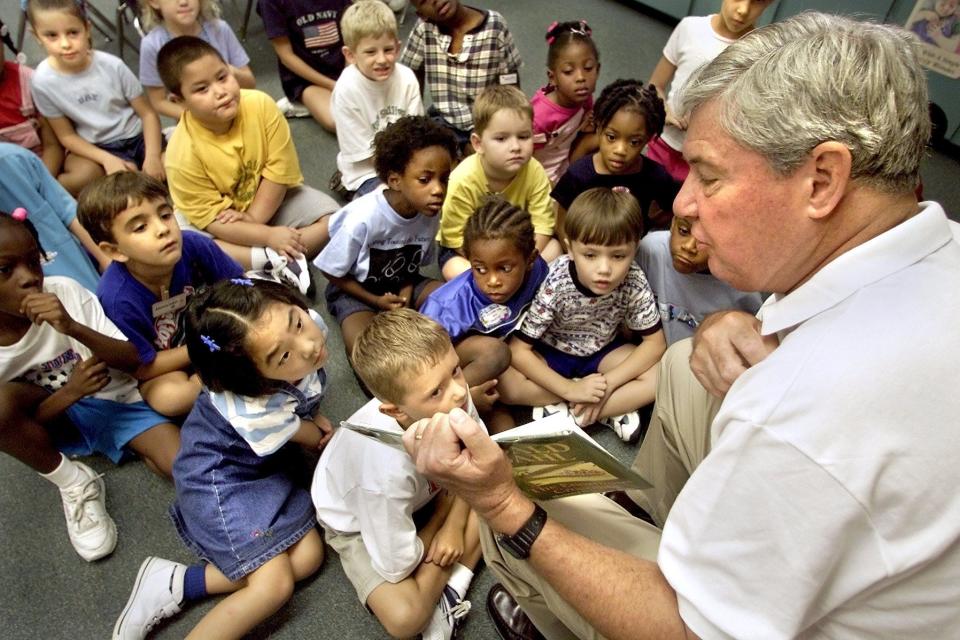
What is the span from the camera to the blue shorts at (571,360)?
77.3 inches

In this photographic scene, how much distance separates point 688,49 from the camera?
252 cm

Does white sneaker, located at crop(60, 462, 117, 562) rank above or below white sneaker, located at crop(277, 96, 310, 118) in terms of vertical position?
below

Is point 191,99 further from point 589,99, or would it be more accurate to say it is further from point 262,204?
point 589,99

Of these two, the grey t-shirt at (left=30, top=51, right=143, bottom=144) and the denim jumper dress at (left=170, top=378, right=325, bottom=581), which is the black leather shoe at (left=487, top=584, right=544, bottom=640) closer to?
the denim jumper dress at (left=170, top=378, right=325, bottom=581)

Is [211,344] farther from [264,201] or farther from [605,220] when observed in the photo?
[264,201]

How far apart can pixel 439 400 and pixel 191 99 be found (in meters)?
1.62

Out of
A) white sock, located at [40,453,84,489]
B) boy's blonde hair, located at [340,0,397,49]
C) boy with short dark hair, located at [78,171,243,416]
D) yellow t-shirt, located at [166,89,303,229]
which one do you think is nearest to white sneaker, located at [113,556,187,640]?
white sock, located at [40,453,84,489]

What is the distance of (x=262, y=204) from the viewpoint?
2.41 meters

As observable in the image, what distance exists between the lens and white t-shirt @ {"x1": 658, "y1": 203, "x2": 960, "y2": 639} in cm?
66

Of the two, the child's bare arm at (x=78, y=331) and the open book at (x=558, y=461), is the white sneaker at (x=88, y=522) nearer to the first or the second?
the child's bare arm at (x=78, y=331)

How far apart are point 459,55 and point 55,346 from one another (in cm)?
197

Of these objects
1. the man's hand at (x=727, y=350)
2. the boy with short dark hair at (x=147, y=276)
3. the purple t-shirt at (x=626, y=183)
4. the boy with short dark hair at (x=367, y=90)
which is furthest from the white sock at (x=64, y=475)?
the purple t-shirt at (x=626, y=183)

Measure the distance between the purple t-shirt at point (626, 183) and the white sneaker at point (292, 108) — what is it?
1653 millimetres

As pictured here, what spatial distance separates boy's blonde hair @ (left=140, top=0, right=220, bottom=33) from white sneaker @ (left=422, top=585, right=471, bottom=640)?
2715 mm
